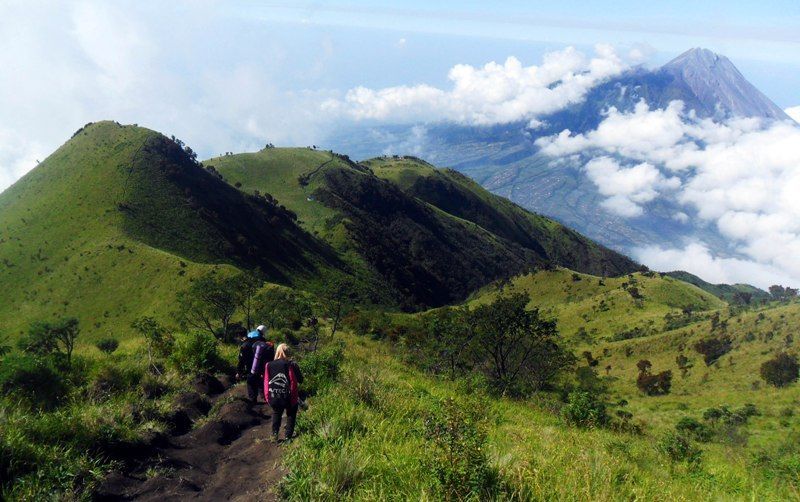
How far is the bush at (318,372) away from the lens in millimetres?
10680

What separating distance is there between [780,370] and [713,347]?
13385mm

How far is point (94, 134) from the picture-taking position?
122m

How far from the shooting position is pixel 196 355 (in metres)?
12.6

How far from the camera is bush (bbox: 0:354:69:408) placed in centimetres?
855

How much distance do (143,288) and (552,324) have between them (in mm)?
66734

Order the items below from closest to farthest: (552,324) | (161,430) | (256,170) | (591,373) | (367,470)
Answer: (367,470), (161,430), (552,324), (591,373), (256,170)

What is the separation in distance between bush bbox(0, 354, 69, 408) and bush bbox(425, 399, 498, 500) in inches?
320

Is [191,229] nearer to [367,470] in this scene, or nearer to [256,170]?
[256,170]

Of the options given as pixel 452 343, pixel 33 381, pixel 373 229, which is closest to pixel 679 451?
pixel 33 381

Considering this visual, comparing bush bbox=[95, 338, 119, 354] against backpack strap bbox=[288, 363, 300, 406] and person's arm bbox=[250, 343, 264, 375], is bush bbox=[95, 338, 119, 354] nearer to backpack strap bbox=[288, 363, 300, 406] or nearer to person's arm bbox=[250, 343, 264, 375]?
person's arm bbox=[250, 343, 264, 375]

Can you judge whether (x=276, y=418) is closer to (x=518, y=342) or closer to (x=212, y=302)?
(x=212, y=302)

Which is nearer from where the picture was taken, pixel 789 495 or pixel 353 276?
pixel 789 495

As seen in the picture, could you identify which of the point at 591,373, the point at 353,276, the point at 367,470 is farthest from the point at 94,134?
the point at 367,470

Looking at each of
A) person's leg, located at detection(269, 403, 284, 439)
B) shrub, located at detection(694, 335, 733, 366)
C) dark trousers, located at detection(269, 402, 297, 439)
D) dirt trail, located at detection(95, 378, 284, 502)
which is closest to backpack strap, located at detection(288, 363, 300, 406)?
dark trousers, located at detection(269, 402, 297, 439)
